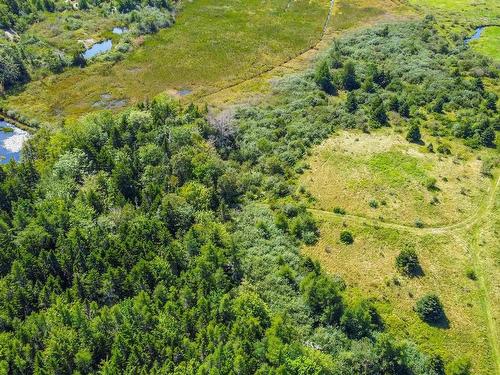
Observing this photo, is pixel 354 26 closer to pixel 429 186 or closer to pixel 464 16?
pixel 464 16

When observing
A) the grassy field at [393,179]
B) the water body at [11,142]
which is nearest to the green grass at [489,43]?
the grassy field at [393,179]

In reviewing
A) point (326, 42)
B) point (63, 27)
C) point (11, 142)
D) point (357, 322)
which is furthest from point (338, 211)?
point (63, 27)

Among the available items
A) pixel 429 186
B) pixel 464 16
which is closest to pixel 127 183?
pixel 429 186

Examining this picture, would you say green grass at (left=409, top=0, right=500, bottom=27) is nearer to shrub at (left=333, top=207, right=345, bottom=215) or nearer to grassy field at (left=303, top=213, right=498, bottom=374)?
shrub at (left=333, top=207, right=345, bottom=215)

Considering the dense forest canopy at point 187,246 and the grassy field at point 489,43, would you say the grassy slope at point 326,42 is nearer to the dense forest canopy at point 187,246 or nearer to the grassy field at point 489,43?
the dense forest canopy at point 187,246

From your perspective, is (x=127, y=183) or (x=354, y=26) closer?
(x=127, y=183)

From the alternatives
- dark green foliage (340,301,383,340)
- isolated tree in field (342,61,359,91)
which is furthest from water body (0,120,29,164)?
isolated tree in field (342,61,359,91)
